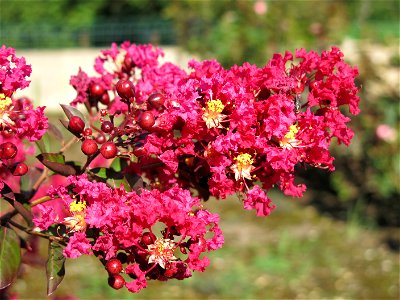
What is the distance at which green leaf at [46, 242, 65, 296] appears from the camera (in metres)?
1.17

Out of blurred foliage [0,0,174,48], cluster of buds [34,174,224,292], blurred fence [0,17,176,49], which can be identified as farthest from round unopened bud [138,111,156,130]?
blurred fence [0,17,176,49]

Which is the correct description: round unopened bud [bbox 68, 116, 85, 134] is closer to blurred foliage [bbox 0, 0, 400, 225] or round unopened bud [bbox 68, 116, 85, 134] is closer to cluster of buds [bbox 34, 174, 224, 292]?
cluster of buds [bbox 34, 174, 224, 292]

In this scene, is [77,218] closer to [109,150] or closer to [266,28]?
[109,150]

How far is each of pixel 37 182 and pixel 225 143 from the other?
1.74 ft

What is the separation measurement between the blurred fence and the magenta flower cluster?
823cm

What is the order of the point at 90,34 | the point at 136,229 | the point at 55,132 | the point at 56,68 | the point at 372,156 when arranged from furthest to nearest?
the point at 90,34, the point at 56,68, the point at 372,156, the point at 55,132, the point at 136,229

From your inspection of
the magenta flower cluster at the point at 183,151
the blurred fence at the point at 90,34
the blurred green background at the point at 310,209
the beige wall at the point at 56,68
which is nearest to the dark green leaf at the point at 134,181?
the magenta flower cluster at the point at 183,151

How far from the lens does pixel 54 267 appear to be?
3.88 ft

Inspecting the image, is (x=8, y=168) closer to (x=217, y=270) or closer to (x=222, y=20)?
(x=217, y=270)

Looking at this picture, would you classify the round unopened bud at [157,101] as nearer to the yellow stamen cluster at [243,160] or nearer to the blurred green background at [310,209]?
the yellow stamen cluster at [243,160]

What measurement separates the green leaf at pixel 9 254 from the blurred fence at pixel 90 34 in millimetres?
8203

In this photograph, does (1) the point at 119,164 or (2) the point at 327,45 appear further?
(2) the point at 327,45

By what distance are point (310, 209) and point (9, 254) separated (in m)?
4.06

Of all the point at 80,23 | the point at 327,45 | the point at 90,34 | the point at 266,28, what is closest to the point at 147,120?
the point at 327,45
